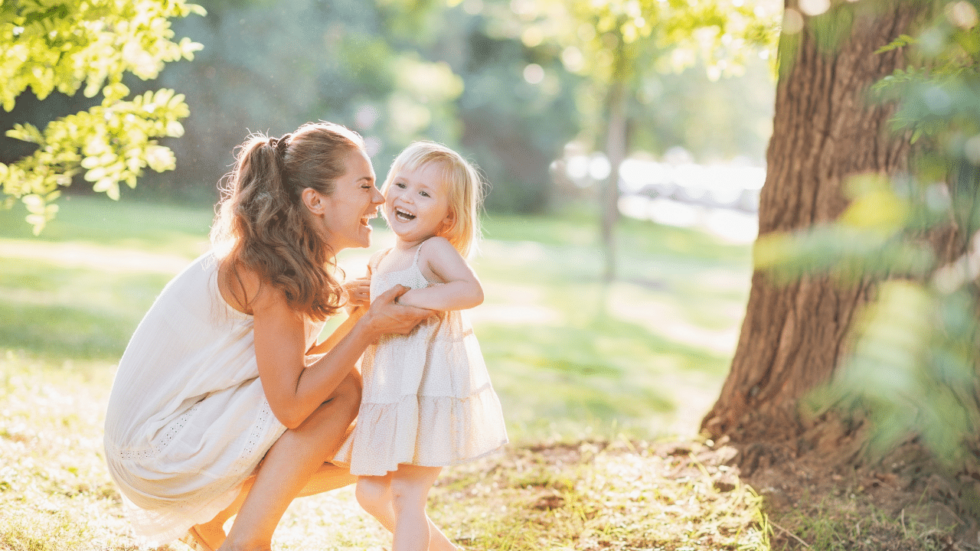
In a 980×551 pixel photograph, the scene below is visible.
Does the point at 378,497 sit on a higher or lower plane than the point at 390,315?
lower

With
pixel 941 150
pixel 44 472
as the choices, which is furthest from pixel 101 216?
pixel 941 150

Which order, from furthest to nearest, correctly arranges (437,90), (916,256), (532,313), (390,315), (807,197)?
1. (437,90)
2. (532,313)
3. (807,197)
4. (390,315)
5. (916,256)

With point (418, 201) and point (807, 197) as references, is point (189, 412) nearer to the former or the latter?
point (418, 201)

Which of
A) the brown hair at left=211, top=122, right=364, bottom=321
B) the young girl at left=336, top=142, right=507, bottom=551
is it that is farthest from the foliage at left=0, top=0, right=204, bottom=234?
the young girl at left=336, top=142, right=507, bottom=551

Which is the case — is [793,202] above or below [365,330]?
above

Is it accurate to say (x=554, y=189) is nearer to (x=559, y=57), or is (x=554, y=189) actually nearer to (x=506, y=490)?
(x=559, y=57)

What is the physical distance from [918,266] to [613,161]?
38.9ft

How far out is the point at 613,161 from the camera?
12.1 metres

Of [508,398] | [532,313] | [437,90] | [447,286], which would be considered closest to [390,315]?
[447,286]

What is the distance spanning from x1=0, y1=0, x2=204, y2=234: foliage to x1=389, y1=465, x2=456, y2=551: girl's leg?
4.25 ft

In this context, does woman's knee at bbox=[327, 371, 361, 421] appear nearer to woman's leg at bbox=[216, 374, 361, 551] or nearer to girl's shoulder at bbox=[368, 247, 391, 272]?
woman's leg at bbox=[216, 374, 361, 551]

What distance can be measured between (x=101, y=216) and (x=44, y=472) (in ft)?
34.0

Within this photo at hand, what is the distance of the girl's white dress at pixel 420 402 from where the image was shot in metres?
1.99

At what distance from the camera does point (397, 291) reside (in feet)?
6.59
